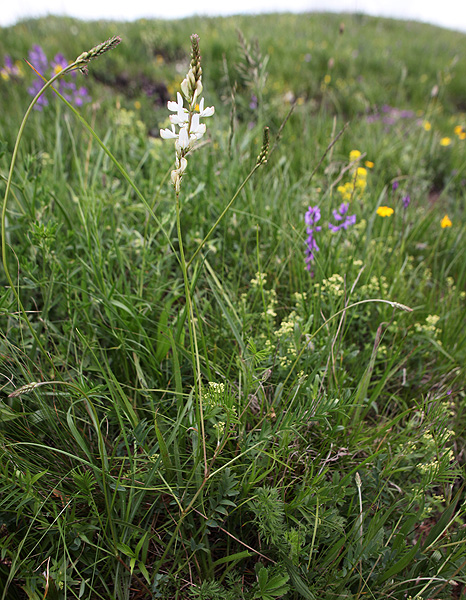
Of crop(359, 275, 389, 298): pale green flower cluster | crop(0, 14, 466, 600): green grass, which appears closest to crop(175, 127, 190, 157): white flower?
crop(0, 14, 466, 600): green grass

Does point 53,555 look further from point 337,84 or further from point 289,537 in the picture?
point 337,84

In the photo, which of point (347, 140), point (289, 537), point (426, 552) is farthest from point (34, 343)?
point (347, 140)

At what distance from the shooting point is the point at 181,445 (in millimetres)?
1197

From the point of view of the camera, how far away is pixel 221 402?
1025mm

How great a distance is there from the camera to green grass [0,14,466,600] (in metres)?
1.02

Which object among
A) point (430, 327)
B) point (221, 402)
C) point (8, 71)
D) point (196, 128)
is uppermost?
point (196, 128)

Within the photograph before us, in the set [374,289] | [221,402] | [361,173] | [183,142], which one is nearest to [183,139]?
[183,142]

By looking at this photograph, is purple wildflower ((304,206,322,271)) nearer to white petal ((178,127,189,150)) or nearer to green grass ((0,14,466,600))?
green grass ((0,14,466,600))

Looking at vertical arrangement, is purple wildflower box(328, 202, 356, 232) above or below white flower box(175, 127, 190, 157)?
below

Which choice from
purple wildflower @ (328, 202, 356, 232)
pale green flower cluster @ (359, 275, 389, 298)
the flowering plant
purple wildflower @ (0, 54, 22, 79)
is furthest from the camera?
purple wildflower @ (0, 54, 22, 79)

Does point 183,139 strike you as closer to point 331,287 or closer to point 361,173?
point 331,287

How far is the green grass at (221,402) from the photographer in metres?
1.02

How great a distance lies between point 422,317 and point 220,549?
1.39m

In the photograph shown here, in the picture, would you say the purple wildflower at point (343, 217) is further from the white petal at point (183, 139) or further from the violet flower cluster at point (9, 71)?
the violet flower cluster at point (9, 71)
